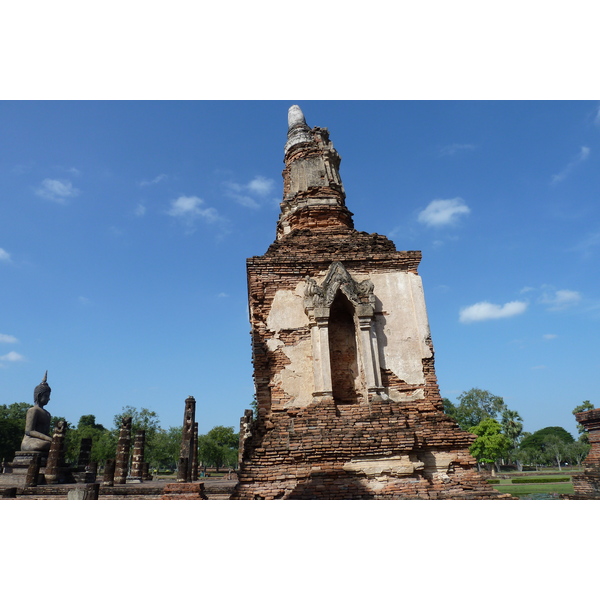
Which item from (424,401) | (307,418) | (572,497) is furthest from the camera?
(572,497)

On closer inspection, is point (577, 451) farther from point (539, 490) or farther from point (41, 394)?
point (41, 394)

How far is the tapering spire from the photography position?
38.3 feet

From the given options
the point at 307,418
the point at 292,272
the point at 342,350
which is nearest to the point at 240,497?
the point at 307,418

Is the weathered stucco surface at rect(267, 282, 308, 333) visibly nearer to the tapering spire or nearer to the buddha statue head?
the tapering spire

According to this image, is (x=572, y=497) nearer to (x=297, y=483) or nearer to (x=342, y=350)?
(x=342, y=350)

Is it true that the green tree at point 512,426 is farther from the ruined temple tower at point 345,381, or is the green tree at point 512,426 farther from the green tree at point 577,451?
the ruined temple tower at point 345,381

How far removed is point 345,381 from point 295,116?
9.90 meters

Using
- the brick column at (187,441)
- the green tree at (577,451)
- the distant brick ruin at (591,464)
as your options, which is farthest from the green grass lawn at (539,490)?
the green tree at (577,451)

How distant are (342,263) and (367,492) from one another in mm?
4808

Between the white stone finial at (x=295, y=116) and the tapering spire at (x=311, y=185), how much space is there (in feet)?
0.74

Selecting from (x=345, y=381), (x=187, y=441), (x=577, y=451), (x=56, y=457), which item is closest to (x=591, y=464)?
(x=345, y=381)

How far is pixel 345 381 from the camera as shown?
9.01m

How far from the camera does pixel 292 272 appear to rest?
9.55 meters

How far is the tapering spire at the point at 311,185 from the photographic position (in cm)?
1169
